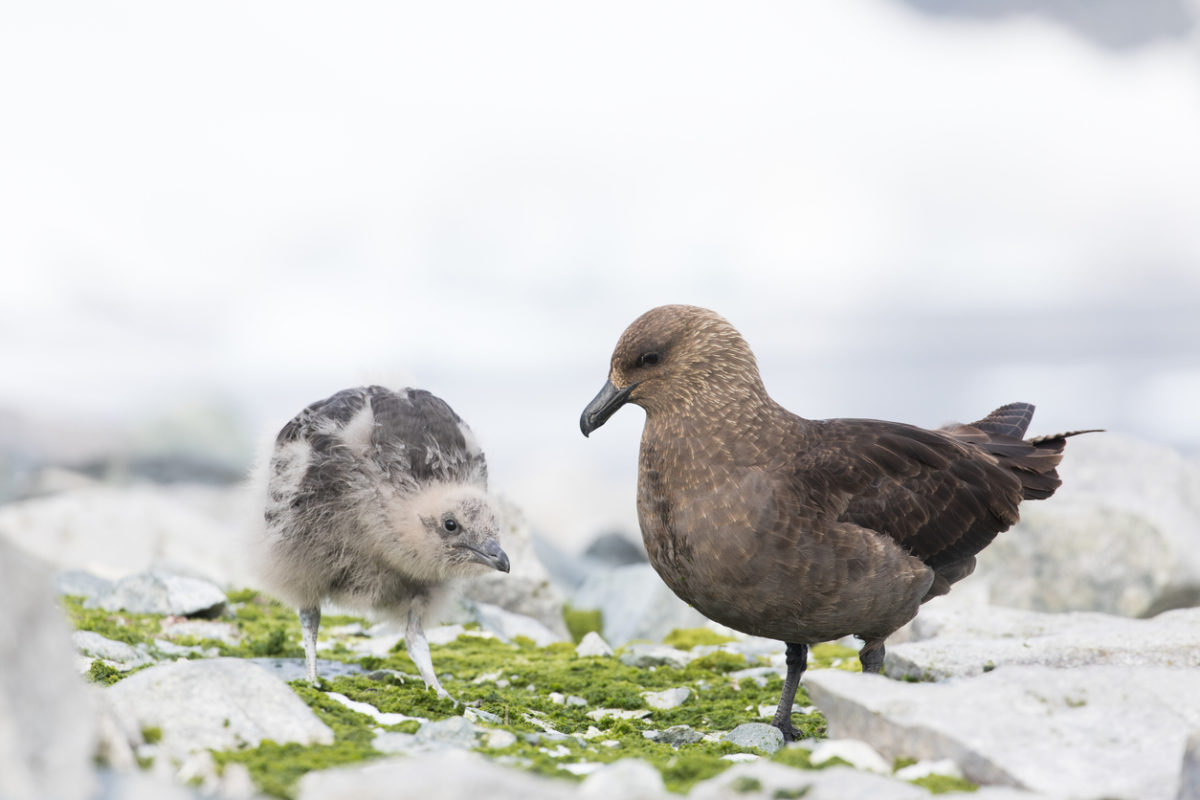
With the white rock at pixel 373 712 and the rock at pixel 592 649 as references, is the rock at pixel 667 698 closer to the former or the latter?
the rock at pixel 592 649

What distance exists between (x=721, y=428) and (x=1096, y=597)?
688 centimetres

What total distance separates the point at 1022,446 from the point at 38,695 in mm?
6482

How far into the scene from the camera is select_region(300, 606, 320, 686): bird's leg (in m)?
6.86

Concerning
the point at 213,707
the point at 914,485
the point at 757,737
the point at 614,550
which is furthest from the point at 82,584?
the point at 614,550

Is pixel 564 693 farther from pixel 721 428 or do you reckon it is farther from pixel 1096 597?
pixel 1096 597

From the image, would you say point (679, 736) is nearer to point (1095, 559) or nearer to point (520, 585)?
point (520, 585)

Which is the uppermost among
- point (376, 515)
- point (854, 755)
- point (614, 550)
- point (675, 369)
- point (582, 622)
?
point (675, 369)

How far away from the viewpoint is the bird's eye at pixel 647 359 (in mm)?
6973

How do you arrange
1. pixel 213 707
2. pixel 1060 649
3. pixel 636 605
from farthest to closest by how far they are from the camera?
pixel 636 605 < pixel 1060 649 < pixel 213 707

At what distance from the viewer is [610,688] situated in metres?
7.58

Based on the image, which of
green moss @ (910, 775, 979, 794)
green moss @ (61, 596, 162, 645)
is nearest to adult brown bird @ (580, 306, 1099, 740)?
green moss @ (910, 775, 979, 794)

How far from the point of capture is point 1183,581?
37.9 feet

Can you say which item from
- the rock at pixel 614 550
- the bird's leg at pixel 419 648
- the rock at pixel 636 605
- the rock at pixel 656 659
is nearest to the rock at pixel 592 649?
the rock at pixel 656 659

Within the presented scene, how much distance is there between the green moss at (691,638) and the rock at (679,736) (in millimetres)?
3132
